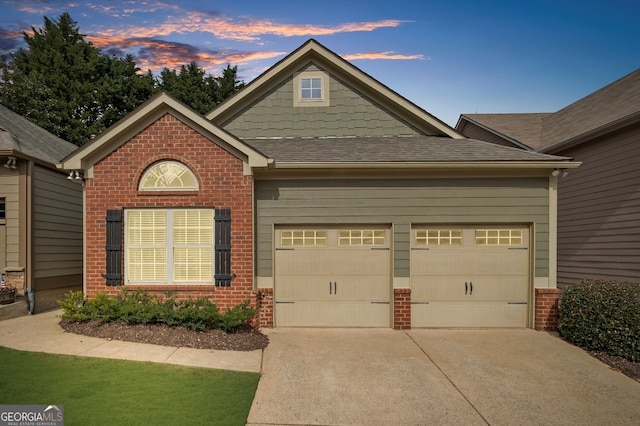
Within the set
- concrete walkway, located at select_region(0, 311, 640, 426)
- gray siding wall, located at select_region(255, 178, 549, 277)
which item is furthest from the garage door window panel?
concrete walkway, located at select_region(0, 311, 640, 426)

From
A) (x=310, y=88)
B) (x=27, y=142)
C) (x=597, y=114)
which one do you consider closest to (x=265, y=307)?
(x=310, y=88)

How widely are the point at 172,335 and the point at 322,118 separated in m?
7.04

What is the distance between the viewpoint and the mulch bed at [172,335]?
24.0 ft

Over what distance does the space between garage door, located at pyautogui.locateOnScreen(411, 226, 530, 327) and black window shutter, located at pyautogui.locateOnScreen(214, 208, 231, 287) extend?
4225 millimetres

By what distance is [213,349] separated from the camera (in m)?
7.15

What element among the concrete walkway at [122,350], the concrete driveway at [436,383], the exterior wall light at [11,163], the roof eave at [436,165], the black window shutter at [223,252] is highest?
the exterior wall light at [11,163]

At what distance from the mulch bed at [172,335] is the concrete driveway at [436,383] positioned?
540mm

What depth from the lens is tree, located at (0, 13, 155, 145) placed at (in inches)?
1010

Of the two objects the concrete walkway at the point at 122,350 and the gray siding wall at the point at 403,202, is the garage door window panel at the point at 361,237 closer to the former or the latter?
the gray siding wall at the point at 403,202

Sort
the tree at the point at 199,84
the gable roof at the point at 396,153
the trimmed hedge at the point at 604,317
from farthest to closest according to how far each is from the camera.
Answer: the tree at the point at 199,84
the gable roof at the point at 396,153
the trimmed hedge at the point at 604,317

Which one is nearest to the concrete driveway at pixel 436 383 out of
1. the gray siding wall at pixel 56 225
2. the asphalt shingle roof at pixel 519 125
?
the gray siding wall at pixel 56 225

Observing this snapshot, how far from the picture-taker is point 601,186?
439 inches

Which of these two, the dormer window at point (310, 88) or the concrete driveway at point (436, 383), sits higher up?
the dormer window at point (310, 88)

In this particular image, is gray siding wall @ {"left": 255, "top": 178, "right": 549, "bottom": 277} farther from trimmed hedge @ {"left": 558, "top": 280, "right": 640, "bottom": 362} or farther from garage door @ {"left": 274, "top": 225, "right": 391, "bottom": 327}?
trimmed hedge @ {"left": 558, "top": 280, "right": 640, "bottom": 362}
